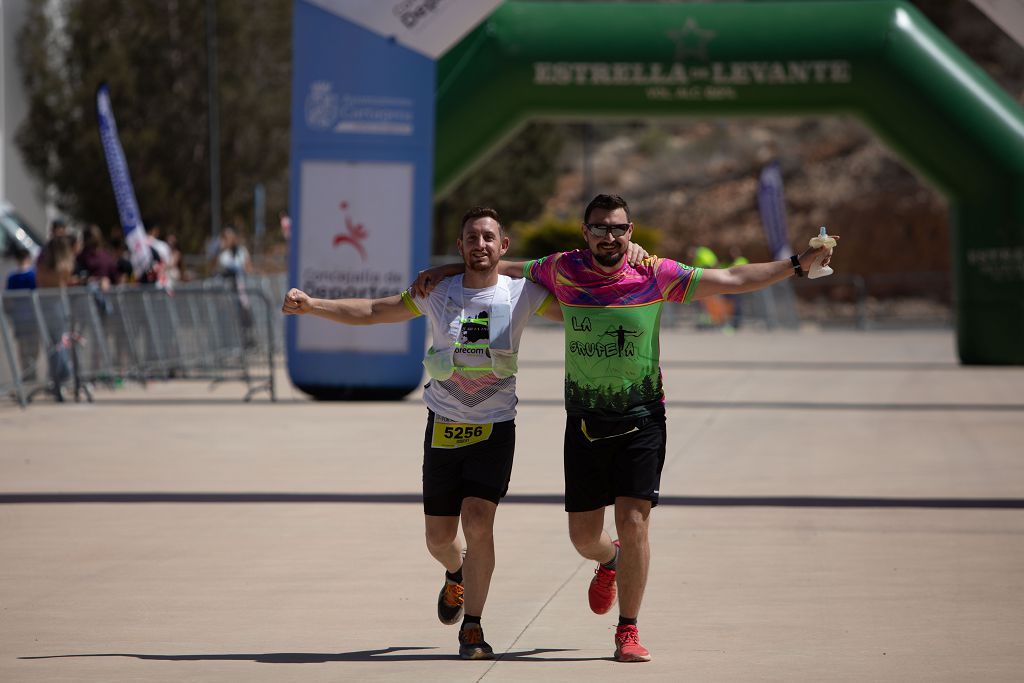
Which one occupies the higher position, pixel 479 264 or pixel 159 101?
pixel 159 101

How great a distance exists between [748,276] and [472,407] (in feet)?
3.77

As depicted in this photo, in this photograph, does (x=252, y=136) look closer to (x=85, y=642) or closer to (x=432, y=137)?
(x=432, y=137)

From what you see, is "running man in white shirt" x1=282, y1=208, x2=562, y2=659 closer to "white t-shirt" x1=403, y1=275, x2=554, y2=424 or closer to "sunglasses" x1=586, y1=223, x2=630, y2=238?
"white t-shirt" x1=403, y1=275, x2=554, y2=424

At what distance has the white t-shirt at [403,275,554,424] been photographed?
5.91 meters

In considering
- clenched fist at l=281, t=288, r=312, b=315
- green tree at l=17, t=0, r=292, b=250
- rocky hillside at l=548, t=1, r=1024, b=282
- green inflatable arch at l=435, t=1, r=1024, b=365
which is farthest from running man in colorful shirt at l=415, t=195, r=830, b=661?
rocky hillside at l=548, t=1, r=1024, b=282

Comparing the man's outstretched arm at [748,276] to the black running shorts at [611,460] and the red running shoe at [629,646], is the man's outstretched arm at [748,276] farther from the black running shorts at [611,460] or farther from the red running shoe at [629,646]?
the red running shoe at [629,646]

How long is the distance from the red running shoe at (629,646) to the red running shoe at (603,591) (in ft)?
1.07

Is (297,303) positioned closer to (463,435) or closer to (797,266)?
(463,435)

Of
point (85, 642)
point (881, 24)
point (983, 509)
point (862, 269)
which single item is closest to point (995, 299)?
point (881, 24)

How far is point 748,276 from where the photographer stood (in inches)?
237

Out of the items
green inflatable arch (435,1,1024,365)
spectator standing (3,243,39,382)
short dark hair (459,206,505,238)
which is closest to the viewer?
short dark hair (459,206,505,238)

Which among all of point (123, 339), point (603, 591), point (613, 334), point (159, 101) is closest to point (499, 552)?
point (603, 591)

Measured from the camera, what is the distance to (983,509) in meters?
9.57

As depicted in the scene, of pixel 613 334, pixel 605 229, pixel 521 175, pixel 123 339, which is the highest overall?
pixel 521 175
